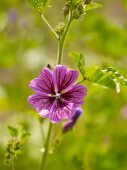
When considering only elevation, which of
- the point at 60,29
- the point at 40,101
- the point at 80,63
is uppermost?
the point at 60,29

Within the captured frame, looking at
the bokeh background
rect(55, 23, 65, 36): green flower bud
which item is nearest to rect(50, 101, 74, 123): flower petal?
rect(55, 23, 65, 36): green flower bud

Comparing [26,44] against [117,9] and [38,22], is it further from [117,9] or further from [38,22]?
[117,9]

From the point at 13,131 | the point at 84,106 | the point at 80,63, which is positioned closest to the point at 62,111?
the point at 80,63

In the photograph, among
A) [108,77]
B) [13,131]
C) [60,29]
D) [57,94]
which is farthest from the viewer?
[13,131]

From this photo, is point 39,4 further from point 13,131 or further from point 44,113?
point 13,131

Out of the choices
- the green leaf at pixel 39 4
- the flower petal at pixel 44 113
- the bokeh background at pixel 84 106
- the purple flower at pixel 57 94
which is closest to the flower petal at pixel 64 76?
the purple flower at pixel 57 94

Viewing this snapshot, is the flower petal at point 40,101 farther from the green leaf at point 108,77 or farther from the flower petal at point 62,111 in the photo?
the green leaf at point 108,77

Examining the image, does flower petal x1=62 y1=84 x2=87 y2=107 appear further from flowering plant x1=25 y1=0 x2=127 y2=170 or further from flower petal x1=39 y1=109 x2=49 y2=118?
flower petal x1=39 y1=109 x2=49 y2=118
